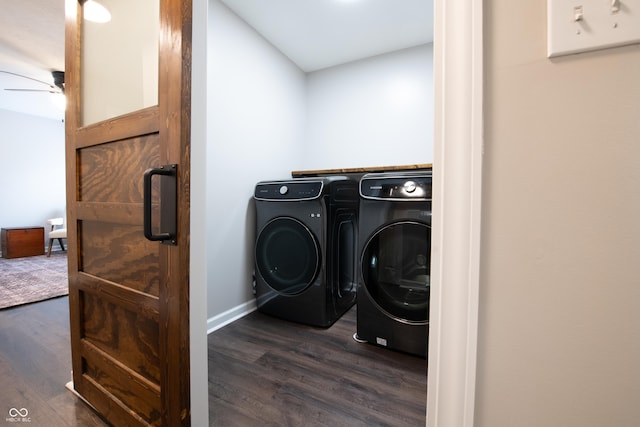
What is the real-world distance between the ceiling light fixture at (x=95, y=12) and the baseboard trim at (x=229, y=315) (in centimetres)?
165

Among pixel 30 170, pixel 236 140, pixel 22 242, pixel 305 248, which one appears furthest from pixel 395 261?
pixel 30 170

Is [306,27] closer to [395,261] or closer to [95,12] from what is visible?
[95,12]

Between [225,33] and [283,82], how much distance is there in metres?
0.69

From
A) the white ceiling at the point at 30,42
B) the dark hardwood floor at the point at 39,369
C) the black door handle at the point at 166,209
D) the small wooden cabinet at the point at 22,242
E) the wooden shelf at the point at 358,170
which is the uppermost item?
the white ceiling at the point at 30,42

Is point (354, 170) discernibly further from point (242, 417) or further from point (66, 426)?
point (66, 426)

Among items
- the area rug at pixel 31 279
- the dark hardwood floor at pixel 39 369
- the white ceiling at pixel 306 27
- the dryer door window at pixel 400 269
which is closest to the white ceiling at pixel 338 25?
the white ceiling at pixel 306 27

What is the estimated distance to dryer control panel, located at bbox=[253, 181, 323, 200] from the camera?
1708 mm

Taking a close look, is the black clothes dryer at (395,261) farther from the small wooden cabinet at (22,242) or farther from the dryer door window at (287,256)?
the small wooden cabinet at (22,242)

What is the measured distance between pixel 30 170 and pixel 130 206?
5764 mm

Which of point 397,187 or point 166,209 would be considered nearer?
point 166,209

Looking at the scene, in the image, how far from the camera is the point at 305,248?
70.1 inches

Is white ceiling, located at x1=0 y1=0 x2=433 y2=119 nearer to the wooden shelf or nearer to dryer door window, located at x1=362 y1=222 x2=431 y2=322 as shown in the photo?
the wooden shelf

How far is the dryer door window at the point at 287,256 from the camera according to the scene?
5.76 ft

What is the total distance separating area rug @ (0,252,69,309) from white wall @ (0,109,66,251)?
93 centimetres
